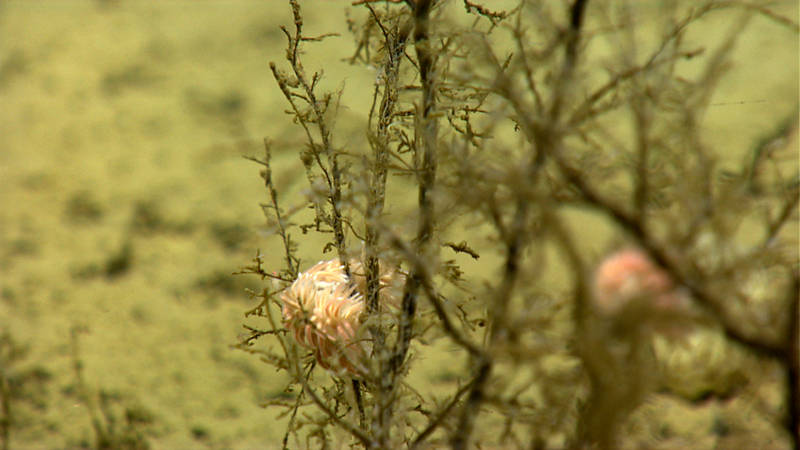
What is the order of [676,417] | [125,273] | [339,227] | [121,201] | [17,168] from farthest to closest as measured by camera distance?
1. [17,168]
2. [121,201]
3. [125,273]
4. [676,417]
5. [339,227]

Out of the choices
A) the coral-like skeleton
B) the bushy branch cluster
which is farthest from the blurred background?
the bushy branch cluster

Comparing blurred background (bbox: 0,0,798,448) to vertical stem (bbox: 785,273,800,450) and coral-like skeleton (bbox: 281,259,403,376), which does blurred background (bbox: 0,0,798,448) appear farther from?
vertical stem (bbox: 785,273,800,450)

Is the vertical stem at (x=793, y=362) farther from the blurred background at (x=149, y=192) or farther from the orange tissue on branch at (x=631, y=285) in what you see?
the blurred background at (x=149, y=192)

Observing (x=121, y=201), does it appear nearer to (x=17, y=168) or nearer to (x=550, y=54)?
(x=17, y=168)

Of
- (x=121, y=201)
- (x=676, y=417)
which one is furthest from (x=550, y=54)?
(x=121, y=201)

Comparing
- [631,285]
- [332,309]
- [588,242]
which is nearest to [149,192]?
[332,309]

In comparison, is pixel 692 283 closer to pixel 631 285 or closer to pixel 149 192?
pixel 631 285

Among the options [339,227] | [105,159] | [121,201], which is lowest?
[339,227]
